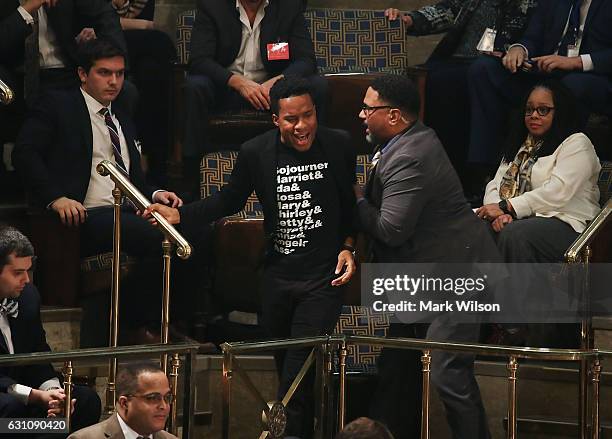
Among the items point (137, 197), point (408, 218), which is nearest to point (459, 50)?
point (408, 218)

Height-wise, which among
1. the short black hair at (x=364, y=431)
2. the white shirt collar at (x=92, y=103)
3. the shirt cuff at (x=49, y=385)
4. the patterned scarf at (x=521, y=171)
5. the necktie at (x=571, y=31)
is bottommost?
the short black hair at (x=364, y=431)

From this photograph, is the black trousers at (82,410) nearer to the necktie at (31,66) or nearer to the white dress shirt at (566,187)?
the necktie at (31,66)

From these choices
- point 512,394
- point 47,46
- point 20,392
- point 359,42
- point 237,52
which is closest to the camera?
point 20,392

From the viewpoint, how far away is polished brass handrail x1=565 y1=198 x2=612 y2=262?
6.33 m

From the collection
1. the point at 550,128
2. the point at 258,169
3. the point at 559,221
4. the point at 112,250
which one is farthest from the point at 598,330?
the point at 112,250

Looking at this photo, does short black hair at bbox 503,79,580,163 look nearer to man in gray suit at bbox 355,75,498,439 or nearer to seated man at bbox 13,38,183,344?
man in gray suit at bbox 355,75,498,439

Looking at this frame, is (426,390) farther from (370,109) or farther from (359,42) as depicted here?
(359,42)

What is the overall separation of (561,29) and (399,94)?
160 cm

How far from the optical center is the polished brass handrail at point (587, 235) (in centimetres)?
633

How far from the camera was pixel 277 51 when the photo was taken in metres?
7.85

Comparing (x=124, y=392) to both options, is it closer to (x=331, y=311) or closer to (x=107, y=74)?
(x=331, y=311)

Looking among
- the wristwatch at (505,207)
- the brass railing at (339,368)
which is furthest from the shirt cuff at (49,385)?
the wristwatch at (505,207)

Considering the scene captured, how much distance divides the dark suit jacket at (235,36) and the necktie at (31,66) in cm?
89

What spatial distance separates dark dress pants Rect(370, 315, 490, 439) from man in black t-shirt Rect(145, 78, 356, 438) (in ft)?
1.07
